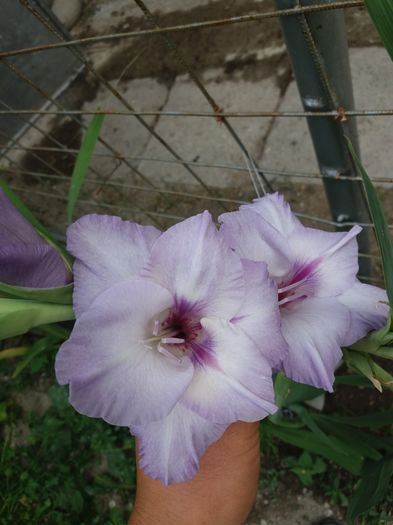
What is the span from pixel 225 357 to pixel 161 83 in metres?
2.30

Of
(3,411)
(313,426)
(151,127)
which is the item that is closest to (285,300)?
(313,426)

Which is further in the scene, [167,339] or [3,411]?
[3,411]

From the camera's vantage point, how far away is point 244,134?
2215 millimetres

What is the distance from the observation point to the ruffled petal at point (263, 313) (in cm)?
48

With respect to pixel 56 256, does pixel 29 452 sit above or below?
below

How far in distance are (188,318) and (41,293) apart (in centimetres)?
15

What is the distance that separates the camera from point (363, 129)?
1.91 m

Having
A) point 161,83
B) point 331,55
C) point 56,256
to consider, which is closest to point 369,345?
point 56,256

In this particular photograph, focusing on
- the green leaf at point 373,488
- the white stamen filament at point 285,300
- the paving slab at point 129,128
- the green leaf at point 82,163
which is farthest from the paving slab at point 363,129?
the white stamen filament at point 285,300

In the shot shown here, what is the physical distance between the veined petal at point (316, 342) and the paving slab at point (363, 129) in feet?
4.70

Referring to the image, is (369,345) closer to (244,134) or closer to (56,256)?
(56,256)

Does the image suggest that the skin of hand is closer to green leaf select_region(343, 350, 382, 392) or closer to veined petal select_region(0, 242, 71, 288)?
green leaf select_region(343, 350, 382, 392)

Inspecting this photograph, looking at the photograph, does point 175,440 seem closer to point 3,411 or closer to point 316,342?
point 316,342

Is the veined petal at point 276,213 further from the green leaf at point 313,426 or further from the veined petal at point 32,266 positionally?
the green leaf at point 313,426
